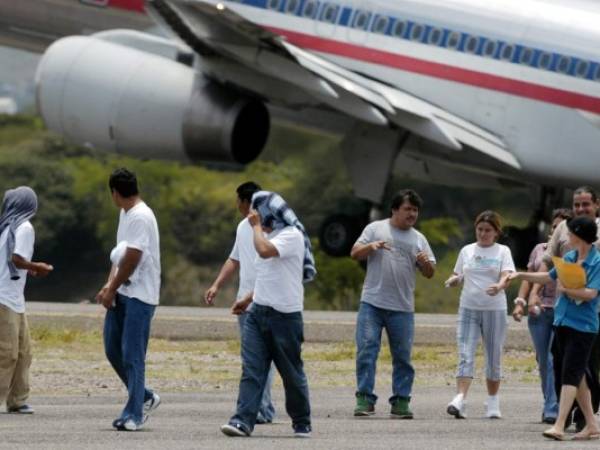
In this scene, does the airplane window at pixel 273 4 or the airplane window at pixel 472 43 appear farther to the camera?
the airplane window at pixel 273 4

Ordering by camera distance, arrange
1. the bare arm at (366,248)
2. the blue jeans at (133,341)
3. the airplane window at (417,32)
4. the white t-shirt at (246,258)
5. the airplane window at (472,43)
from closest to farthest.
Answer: the blue jeans at (133,341)
the white t-shirt at (246,258)
the bare arm at (366,248)
the airplane window at (472,43)
the airplane window at (417,32)

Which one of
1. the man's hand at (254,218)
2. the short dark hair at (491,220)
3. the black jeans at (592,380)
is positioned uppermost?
the short dark hair at (491,220)

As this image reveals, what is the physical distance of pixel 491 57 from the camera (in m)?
30.0

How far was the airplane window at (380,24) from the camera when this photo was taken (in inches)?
1212

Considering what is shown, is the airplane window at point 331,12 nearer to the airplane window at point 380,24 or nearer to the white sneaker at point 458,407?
the airplane window at point 380,24

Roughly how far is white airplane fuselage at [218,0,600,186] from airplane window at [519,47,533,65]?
0.01 metres

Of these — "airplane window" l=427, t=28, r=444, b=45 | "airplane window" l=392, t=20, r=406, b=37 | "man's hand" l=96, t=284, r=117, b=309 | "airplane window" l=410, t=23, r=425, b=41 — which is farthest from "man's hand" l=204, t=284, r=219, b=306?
"airplane window" l=392, t=20, r=406, b=37

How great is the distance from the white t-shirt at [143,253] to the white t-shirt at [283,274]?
77 centimetres

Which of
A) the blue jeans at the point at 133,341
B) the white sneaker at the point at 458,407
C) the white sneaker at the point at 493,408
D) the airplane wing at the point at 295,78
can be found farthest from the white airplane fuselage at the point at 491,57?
the blue jeans at the point at 133,341

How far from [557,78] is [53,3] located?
813cm

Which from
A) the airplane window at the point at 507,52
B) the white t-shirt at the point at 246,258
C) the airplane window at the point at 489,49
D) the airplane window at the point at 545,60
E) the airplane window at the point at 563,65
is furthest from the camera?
the airplane window at the point at 489,49

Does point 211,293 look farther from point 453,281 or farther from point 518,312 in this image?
point 518,312

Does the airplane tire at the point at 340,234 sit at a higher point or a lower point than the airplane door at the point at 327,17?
lower

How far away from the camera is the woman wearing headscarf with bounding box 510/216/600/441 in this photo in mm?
16125
